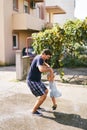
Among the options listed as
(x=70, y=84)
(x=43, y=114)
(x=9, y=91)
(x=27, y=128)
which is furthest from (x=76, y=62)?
(x=27, y=128)

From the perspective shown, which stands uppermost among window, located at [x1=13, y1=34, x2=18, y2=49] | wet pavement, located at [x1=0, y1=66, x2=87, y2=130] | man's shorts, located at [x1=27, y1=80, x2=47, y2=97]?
window, located at [x1=13, y1=34, x2=18, y2=49]

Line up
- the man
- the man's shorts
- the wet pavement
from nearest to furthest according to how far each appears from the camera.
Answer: the wet pavement, the man, the man's shorts

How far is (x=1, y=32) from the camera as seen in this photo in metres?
19.0

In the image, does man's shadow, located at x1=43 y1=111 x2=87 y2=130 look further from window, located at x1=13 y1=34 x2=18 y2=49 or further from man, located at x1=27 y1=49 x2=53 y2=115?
window, located at x1=13 y1=34 x2=18 y2=49

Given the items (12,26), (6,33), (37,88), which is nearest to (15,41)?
(12,26)

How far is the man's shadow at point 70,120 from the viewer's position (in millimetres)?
6316

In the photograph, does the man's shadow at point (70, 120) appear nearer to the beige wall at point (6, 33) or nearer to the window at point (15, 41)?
the beige wall at point (6, 33)

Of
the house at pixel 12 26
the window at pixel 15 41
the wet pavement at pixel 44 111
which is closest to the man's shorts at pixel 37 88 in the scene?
the wet pavement at pixel 44 111

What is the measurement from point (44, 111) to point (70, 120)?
0.92 meters

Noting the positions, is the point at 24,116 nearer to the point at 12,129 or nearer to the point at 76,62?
the point at 12,129

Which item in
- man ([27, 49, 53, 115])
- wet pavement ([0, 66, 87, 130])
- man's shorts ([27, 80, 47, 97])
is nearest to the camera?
wet pavement ([0, 66, 87, 130])

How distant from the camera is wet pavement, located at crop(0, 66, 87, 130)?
6.21 meters

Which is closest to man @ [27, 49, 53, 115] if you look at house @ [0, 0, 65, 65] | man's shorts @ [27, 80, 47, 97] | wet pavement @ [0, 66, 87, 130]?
man's shorts @ [27, 80, 47, 97]

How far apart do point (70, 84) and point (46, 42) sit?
6.86ft
